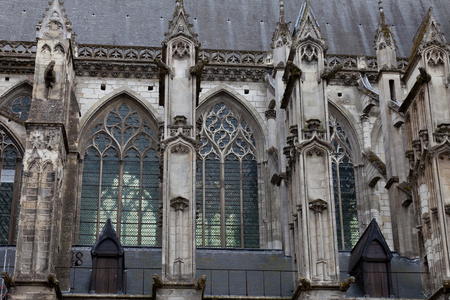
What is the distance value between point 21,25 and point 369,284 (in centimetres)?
1602

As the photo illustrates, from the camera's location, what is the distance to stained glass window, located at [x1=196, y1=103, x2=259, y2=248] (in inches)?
994

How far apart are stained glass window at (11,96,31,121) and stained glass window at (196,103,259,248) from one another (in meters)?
5.35

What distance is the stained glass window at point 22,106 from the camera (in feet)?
86.5

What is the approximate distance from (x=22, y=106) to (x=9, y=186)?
108 inches

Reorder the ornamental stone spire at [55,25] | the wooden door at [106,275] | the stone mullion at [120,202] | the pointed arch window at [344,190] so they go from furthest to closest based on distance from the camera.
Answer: the pointed arch window at [344,190] < the stone mullion at [120,202] < the ornamental stone spire at [55,25] < the wooden door at [106,275]

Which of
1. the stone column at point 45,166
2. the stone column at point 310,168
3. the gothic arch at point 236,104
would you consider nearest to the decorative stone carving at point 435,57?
the stone column at point 310,168

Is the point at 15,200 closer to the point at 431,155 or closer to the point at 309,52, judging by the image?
the point at 309,52

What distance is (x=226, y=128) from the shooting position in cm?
2711

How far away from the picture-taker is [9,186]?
25219mm

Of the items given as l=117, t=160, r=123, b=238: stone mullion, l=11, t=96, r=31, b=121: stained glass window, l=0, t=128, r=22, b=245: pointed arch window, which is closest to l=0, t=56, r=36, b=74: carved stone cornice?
l=11, t=96, r=31, b=121: stained glass window

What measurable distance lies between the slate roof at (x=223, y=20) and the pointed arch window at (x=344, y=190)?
4065 mm

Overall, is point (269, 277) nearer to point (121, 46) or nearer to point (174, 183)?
point (174, 183)

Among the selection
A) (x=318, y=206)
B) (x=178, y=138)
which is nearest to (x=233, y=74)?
(x=178, y=138)

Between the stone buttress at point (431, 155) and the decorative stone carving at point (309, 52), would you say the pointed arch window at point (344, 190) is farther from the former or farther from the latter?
the decorative stone carving at point (309, 52)
